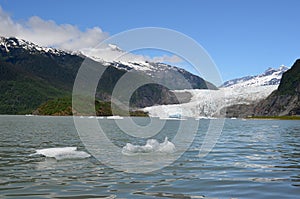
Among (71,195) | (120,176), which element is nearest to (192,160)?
(120,176)

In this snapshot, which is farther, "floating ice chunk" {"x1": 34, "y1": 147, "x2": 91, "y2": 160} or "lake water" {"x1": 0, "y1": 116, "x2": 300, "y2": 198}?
"floating ice chunk" {"x1": 34, "y1": 147, "x2": 91, "y2": 160}

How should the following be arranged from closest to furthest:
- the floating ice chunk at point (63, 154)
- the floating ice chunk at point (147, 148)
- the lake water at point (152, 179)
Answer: the lake water at point (152, 179) < the floating ice chunk at point (63, 154) < the floating ice chunk at point (147, 148)

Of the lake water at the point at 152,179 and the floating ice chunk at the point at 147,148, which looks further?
the floating ice chunk at the point at 147,148

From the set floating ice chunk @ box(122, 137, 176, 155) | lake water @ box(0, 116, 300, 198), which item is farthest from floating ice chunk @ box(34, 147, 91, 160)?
floating ice chunk @ box(122, 137, 176, 155)

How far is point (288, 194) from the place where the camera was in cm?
1575

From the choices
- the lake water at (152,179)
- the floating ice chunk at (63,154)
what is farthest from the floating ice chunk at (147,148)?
the lake water at (152,179)

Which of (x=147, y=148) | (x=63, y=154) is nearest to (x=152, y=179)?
(x=63, y=154)

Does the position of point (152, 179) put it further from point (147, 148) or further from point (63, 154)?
point (147, 148)

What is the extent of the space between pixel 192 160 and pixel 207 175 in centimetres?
607

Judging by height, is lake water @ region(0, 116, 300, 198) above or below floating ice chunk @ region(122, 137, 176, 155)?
below

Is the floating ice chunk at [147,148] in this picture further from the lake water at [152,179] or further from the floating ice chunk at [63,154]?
the lake water at [152,179]

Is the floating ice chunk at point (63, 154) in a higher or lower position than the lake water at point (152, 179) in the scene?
higher

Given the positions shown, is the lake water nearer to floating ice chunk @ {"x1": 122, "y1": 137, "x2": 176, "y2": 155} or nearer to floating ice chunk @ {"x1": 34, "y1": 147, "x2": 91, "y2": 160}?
floating ice chunk @ {"x1": 34, "y1": 147, "x2": 91, "y2": 160}

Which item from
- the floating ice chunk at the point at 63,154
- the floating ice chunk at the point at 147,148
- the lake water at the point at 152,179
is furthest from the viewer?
the floating ice chunk at the point at 147,148
